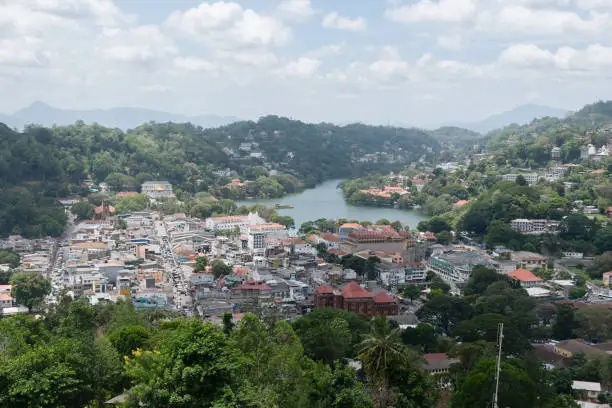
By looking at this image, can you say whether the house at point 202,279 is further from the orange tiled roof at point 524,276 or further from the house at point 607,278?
the house at point 607,278

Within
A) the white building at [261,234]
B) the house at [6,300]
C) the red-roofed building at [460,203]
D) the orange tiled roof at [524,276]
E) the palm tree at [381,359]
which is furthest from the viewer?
the red-roofed building at [460,203]

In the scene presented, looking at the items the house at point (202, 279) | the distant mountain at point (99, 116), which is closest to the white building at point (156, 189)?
the house at point (202, 279)

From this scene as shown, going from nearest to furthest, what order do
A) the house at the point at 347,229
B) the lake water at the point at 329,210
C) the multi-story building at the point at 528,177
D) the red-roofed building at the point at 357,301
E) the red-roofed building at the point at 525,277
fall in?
1. the red-roofed building at the point at 357,301
2. the red-roofed building at the point at 525,277
3. the house at the point at 347,229
4. the lake water at the point at 329,210
5. the multi-story building at the point at 528,177

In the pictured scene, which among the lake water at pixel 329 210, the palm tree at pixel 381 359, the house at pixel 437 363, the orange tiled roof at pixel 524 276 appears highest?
the palm tree at pixel 381 359

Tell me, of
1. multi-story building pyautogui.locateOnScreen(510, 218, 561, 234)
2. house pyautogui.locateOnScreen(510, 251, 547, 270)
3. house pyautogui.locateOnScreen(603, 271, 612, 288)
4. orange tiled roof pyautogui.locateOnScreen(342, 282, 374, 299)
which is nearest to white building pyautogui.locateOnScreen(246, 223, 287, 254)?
orange tiled roof pyautogui.locateOnScreen(342, 282, 374, 299)

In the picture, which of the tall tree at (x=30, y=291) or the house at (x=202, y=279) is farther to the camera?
the house at (x=202, y=279)

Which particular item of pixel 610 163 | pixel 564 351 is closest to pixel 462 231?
pixel 610 163

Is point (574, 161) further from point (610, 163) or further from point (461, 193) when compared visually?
point (461, 193)

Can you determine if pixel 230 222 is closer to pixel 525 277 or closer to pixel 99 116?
pixel 525 277
